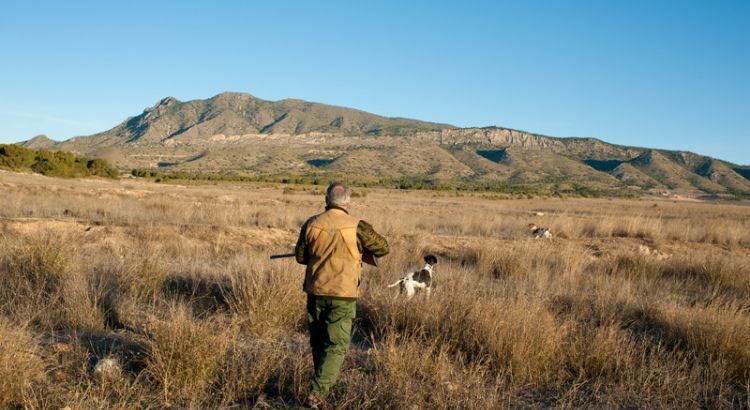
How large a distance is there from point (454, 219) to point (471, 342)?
51.3ft

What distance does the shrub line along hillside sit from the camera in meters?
41.3

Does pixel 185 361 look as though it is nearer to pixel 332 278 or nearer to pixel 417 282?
pixel 332 278

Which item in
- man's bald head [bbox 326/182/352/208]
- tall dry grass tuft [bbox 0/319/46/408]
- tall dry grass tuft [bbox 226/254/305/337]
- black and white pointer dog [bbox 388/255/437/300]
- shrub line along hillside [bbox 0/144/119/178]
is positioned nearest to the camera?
tall dry grass tuft [bbox 0/319/46/408]

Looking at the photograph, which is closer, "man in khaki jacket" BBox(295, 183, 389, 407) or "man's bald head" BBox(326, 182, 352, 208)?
"man in khaki jacket" BBox(295, 183, 389, 407)

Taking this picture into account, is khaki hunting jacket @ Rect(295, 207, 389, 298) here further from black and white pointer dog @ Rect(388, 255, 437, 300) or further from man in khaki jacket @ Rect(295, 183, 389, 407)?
black and white pointer dog @ Rect(388, 255, 437, 300)

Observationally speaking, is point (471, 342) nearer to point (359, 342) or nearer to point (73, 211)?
point (359, 342)

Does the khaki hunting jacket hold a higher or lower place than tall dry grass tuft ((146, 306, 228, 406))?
higher

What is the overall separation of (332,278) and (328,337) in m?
0.48

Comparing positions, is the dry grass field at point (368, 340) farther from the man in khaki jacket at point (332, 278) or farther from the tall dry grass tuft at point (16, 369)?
the man in khaki jacket at point (332, 278)

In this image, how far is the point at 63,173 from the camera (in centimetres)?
4316

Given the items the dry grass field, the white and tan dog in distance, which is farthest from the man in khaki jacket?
the white and tan dog in distance

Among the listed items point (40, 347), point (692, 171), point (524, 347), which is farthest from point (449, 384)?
point (692, 171)

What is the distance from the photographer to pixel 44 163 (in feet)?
143

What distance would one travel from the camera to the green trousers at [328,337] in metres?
4.22
